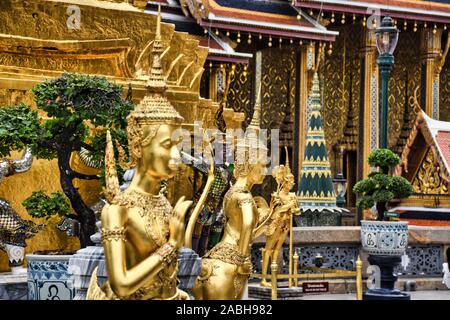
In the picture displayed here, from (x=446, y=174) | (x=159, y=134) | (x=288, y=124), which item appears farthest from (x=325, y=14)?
(x=159, y=134)

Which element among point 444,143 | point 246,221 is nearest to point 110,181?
point 246,221

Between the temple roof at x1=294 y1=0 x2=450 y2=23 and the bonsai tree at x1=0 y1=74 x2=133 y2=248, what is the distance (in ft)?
Answer: 46.2

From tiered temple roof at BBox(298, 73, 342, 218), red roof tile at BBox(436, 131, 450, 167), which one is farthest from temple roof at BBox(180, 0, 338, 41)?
red roof tile at BBox(436, 131, 450, 167)

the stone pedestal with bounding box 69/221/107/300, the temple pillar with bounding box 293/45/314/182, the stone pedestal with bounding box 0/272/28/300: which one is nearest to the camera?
the stone pedestal with bounding box 69/221/107/300

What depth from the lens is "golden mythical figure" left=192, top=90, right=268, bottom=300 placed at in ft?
30.8

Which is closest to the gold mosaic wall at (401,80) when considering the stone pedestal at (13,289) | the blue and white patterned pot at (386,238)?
the blue and white patterned pot at (386,238)

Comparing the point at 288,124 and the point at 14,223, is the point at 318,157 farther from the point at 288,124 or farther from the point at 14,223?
the point at 14,223

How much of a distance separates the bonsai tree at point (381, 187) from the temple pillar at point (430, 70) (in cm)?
1341

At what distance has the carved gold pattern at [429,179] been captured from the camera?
1889 cm

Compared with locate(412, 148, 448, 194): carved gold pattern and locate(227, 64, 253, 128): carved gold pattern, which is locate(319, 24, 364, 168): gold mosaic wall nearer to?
locate(227, 64, 253, 128): carved gold pattern

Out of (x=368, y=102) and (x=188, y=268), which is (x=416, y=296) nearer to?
(x=188, y=268)

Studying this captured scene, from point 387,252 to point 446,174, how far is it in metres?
4.65
